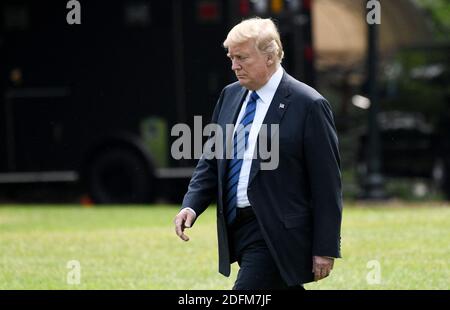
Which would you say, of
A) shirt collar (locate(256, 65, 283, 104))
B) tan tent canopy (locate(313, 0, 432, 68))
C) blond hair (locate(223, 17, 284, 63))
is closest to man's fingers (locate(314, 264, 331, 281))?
shirt collar (locate(256, 65, 283, 104))

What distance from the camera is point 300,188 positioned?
6.15 m

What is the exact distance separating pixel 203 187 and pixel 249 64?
0.77 metres

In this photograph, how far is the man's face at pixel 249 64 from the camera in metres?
6.12

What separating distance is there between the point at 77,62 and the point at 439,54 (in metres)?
5.33

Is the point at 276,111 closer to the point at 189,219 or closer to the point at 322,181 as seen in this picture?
the point at 322,181

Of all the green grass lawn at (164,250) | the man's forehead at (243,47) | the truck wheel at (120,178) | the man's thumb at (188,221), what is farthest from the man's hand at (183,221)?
the truck wheel at (120,178)

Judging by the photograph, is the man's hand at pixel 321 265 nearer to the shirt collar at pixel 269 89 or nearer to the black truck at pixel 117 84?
the shirt collar at pixel 269 89

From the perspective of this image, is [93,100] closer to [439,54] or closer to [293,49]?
→ [293,49]

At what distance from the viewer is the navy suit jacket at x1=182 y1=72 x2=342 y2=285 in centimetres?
607

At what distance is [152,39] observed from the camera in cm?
1667

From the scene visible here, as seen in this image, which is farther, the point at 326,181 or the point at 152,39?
the point at 152,39
